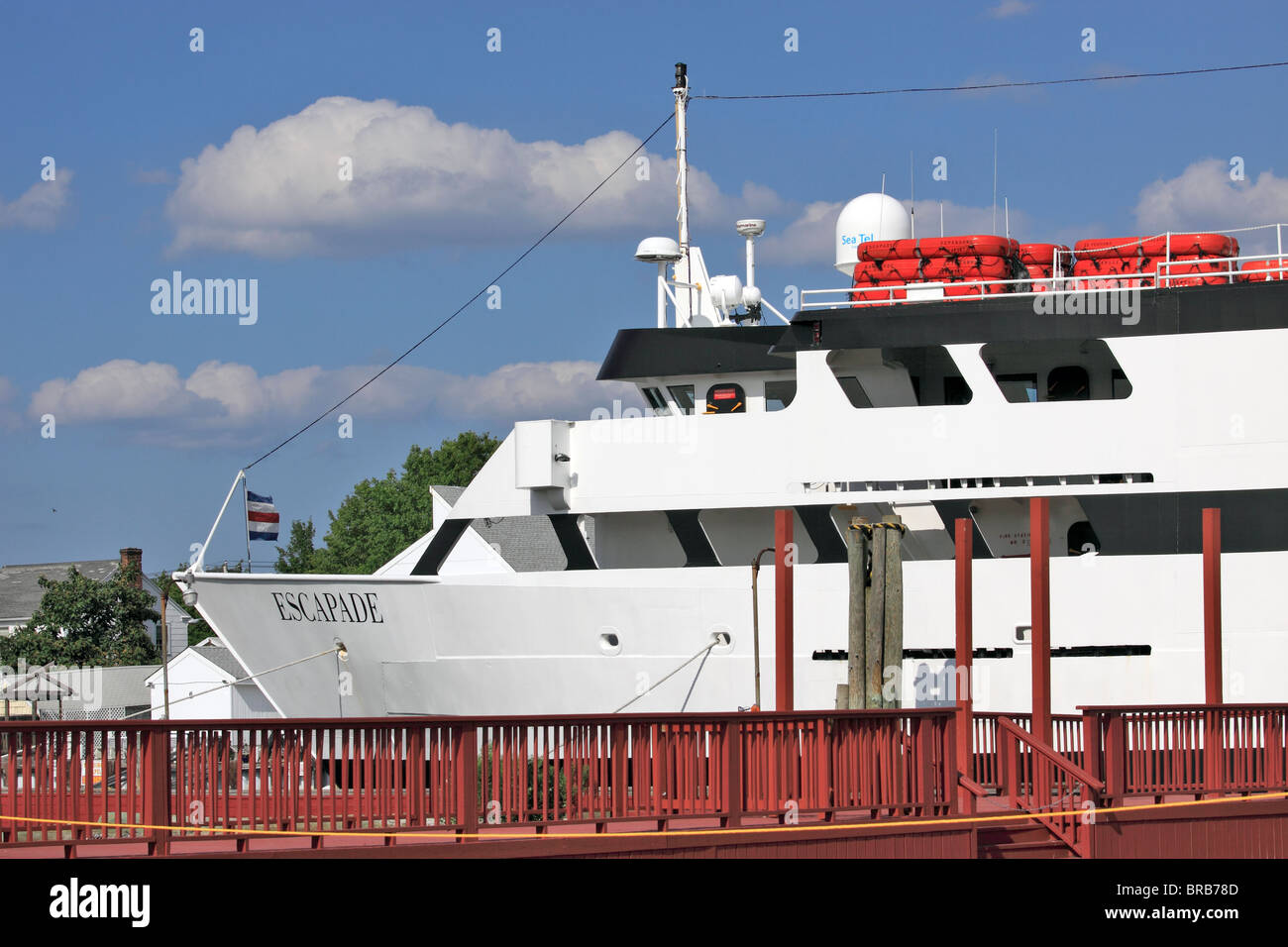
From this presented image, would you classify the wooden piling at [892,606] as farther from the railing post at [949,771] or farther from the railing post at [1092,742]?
the railing post at [949,771]

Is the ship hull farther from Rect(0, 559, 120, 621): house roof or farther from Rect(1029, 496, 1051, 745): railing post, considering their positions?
Rect(0, 559, 120, 621): house roof

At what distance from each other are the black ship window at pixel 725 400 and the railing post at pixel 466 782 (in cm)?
1143

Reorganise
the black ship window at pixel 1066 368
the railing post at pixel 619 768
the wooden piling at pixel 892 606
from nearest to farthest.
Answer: the railing post at pixel 619 768 < the wooden piling at pixel 892 606 < the black ship window at pixel 1066 368

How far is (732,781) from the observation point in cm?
1141

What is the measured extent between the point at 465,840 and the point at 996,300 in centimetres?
1249

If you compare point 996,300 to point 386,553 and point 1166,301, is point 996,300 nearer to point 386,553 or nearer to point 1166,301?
point 1166,301

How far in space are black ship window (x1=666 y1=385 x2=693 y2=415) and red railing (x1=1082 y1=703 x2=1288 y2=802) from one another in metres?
9.49

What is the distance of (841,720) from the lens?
12.1 metres

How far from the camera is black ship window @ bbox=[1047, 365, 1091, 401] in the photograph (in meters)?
21.8

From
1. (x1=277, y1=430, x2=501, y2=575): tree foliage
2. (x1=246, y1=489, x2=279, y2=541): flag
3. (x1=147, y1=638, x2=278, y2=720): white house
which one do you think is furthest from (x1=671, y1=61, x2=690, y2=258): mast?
(x1=277, y1=430, x2=501, y2=575): tree foliage

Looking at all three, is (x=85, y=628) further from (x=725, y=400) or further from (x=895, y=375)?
(x=895, y=375)

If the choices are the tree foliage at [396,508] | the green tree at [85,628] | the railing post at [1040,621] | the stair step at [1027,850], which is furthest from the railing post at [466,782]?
the tree foliage at [396,508]

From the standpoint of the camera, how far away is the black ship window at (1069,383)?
71.4 feet

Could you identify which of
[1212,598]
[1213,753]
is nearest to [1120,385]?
[1212,598]
